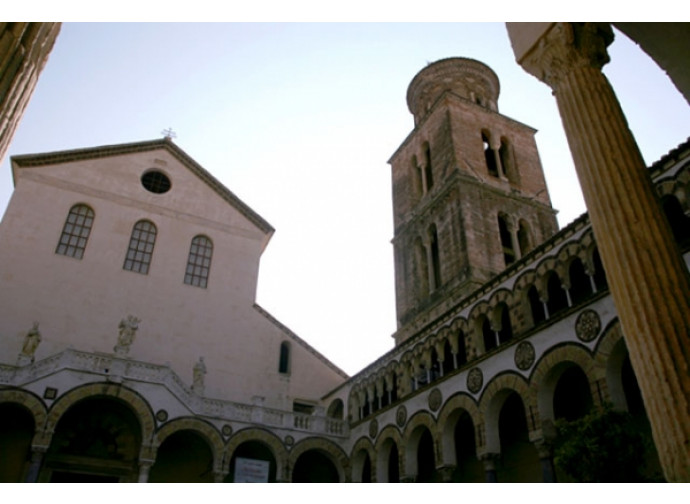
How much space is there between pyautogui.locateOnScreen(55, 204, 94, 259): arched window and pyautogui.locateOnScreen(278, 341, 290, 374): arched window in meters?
8.56

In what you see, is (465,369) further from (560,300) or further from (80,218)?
(80,218)

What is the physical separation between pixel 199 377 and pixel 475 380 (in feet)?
31.1

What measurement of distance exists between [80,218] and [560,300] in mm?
17810

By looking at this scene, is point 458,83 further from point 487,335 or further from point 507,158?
point 487,335

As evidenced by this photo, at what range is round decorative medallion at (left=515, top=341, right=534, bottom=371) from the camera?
12159 millimetres

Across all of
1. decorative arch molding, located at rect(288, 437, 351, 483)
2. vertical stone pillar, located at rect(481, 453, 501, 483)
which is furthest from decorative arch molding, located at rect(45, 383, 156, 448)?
vertical stone pillar, located at rect(481, 453, 501, 483)

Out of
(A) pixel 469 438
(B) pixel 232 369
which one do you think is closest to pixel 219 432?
A: (B) pixel 232 369

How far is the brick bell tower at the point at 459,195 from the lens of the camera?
21547 mm

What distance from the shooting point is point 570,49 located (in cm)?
476

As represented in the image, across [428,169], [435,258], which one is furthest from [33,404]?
[428,169]

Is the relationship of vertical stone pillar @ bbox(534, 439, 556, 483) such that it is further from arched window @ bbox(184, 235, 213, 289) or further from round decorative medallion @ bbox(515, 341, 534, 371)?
arched window @ bbox(184, 235, 213, 289)

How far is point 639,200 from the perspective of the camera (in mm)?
3908

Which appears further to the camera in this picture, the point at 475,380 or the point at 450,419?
the point at 450,419

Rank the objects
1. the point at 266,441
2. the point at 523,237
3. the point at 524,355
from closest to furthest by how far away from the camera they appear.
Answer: the point at 524,355 → the point at 266,441 → the point at 523,237
